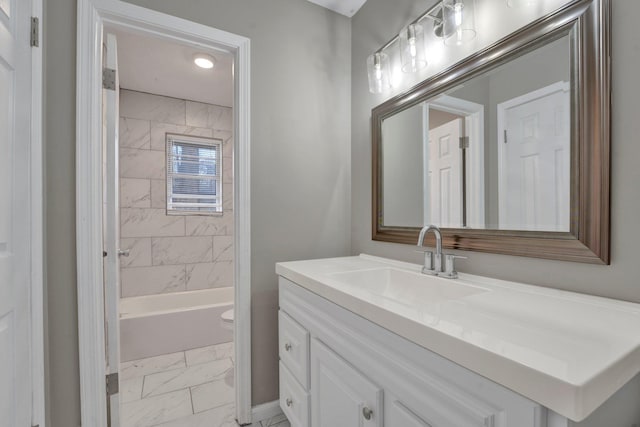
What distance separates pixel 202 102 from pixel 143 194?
128cm

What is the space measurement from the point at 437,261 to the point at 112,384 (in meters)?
1.70

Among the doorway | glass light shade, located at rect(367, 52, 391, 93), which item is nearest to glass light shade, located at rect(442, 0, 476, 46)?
glass light shade, located at rect(367, 52, 391, 93)

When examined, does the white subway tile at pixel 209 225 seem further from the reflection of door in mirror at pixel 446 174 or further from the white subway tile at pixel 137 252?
the reflection of door in mirror at pixel 446 174

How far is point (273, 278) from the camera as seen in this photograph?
5.58 ft

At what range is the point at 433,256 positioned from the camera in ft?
4.17

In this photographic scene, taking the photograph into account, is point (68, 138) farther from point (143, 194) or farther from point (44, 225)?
point (143, 194)

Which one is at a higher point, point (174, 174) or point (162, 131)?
point (162, 131)

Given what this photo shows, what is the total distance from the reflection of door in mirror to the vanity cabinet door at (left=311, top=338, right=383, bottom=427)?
78 centimetres

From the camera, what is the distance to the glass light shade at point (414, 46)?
1372 millimetres

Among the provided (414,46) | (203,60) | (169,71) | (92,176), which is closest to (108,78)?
(92,176)

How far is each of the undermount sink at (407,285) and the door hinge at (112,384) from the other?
123 centimetres
